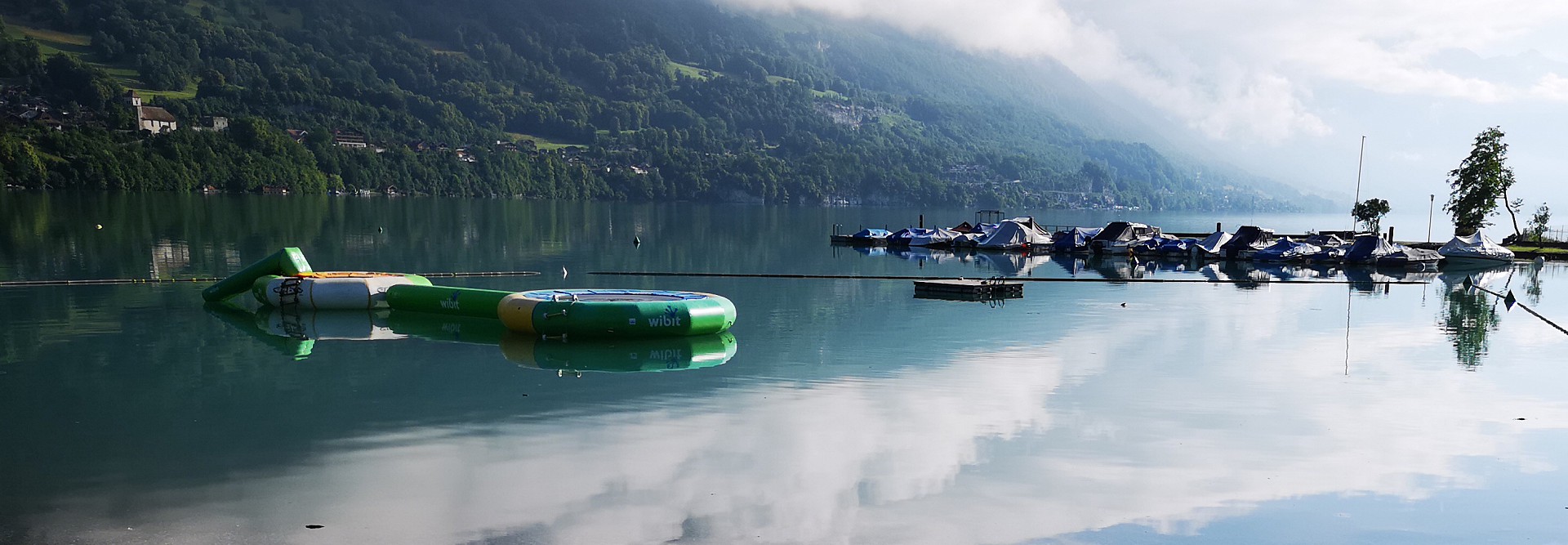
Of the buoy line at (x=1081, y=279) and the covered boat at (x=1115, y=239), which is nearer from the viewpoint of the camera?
the buoy line at (x=1081, y=279)

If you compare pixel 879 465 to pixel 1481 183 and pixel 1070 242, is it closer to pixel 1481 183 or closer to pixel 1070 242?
pixel 1070 242

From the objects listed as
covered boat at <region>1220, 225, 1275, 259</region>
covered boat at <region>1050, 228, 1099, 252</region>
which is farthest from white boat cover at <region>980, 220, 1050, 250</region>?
covered boat at <region>1220, 225, 1275, 259</region>

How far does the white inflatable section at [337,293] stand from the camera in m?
31.5

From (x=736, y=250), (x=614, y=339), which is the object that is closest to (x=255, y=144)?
(x=736, y=250)

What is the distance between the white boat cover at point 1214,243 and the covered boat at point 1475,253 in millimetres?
12187

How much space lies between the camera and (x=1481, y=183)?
77.2 m

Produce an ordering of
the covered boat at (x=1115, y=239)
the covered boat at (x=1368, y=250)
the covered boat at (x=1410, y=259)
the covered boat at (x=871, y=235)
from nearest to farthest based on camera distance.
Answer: the covered boat at (x=1410, y=259)
the covered boat at (x=1368, y=250)
the covered boat at (x=1115, y=239)
the covered boat at (x=871, y=235)

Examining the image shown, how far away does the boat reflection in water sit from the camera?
77.3 ft

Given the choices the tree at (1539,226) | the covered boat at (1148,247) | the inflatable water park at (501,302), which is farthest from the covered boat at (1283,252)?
the inflatable water park at (501,302)

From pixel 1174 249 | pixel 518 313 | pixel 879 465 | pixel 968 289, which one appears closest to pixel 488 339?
pixel 518 313

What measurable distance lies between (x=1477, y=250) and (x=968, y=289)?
42383mm

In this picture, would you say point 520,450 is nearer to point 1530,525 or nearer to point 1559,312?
point 1530,525

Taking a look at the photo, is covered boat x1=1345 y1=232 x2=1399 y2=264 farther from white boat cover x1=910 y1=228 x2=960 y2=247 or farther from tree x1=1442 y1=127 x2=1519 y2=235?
white boat cover x1=910 y1=228 x2=960 y2=247

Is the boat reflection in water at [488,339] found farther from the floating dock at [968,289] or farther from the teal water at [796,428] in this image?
the floating dock at [968,289]
